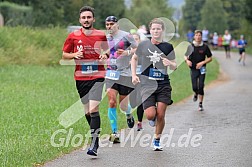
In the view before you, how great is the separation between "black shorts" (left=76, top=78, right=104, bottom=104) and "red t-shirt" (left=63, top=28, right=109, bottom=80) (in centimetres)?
6

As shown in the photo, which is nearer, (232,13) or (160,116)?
(160,116)

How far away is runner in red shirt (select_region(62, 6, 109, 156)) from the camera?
9328 mm

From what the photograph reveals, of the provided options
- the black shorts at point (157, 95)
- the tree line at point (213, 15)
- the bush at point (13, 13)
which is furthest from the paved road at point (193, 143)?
the tree line at point (213, 15)

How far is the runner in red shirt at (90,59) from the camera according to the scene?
9328 mm

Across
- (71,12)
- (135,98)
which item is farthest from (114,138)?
(71,12)

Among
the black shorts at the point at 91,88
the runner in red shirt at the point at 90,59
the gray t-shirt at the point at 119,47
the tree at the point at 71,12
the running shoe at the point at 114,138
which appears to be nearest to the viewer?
the runner in red shirt at the point at 90,59

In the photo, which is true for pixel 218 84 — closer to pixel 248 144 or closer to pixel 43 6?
pixel 248 144

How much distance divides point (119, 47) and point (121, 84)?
0.68 metres

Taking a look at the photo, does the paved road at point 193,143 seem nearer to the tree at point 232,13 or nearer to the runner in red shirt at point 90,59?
the runner in red shirt at point 90,59

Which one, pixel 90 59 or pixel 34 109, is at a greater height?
pixel 90 59

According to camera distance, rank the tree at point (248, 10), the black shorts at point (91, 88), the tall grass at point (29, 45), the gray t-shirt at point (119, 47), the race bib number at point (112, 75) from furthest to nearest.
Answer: the tree at point (248, 10) < the tall grass at point (29, 45) < the race bib number at point (112, 75) < the gray t-shirt at point (119, 47) < the black shorts at point (91, 88)

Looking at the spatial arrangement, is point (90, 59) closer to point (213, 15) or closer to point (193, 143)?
point (193, 143)

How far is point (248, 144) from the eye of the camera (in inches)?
414

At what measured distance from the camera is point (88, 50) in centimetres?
Answer: 934
